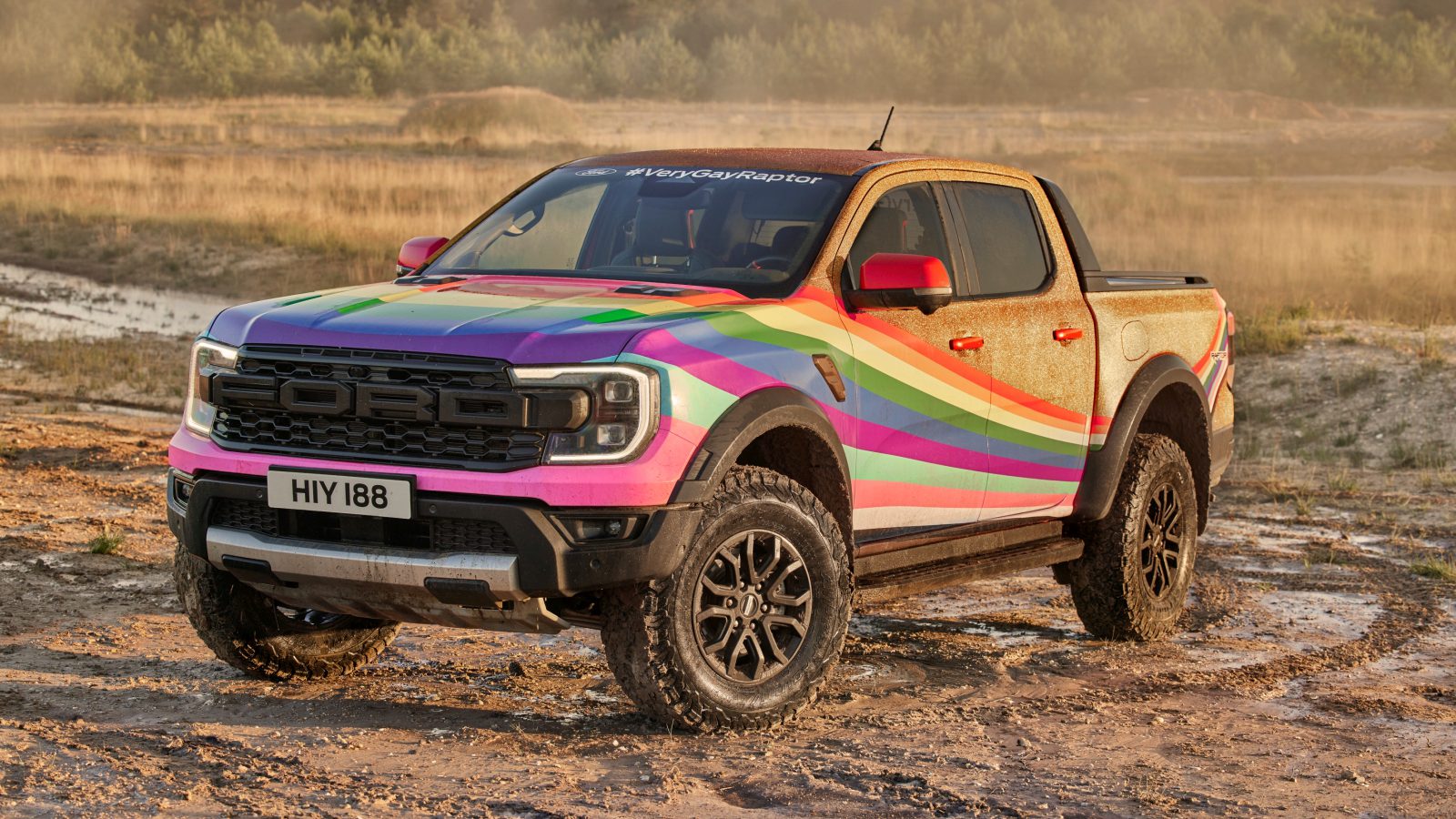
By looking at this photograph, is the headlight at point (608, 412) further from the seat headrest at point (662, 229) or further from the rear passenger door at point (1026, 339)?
the rear passenger door at point (1026, 339)

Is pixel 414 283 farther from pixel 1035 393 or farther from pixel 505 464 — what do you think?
pixel 1035 393

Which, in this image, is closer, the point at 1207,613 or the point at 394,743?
the point at 394,743

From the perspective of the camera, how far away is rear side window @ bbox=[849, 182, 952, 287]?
643 cm

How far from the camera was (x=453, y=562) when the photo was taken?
5.12 metres

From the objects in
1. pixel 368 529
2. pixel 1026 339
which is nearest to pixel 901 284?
pixel 1026 339

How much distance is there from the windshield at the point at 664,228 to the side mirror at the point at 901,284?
8.3 inches

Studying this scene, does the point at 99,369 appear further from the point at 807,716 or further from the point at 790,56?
the point at 790,56

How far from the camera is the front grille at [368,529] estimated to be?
5172 mm

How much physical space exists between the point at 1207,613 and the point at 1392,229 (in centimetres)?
1858

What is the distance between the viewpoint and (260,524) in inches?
216

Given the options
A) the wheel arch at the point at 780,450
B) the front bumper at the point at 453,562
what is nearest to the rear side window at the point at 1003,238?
the wheel arch at the point at 780,450

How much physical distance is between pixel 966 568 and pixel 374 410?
2413 millimetres

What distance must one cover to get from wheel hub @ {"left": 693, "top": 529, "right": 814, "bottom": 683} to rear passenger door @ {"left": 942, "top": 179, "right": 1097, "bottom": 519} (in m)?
1.22

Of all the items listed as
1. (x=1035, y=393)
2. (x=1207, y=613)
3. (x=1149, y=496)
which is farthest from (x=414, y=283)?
(x=1207, y=613)
